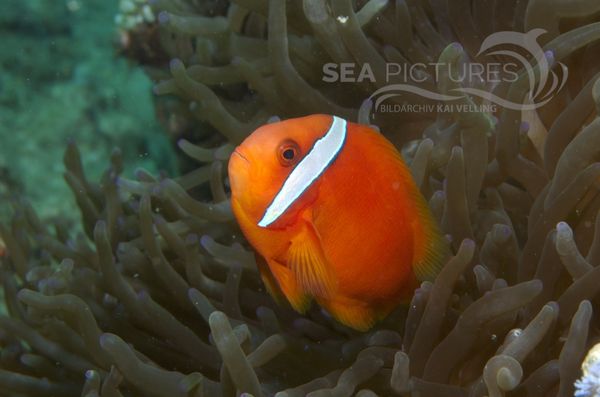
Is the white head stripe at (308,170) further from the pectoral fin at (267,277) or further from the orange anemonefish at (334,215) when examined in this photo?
the pectoral fin at (267,277)

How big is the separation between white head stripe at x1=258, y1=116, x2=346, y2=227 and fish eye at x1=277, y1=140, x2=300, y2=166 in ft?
0.06

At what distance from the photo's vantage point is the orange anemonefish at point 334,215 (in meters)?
1.33

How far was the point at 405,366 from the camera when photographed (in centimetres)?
134

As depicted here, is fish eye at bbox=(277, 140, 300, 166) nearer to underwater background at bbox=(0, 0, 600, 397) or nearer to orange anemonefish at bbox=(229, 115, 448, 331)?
orange anemonefish at bbox=(229, 115, 448, 331)

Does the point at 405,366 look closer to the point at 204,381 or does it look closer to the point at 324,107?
the point at 204,381

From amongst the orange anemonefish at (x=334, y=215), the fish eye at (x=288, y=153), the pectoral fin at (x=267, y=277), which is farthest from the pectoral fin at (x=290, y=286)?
the fish eye at (x=288, y=153)

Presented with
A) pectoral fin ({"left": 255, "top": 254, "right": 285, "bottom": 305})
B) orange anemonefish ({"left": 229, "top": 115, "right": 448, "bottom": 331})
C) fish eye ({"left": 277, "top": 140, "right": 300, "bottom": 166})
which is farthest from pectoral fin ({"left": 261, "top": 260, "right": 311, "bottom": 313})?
fish eye ({"left": 277, "top": 140, "right": 300, "bottom": 166})

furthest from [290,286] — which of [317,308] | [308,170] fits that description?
[317,308]

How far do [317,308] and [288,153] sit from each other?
71cm

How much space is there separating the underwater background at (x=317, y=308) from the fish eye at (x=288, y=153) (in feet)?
1.23

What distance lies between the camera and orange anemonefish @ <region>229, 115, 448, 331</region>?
4.38ft

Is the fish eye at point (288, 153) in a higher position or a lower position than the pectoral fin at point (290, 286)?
higher

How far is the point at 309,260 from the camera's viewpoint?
4.52ft

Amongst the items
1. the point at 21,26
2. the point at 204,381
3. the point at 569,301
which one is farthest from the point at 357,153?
the point at 21,26
